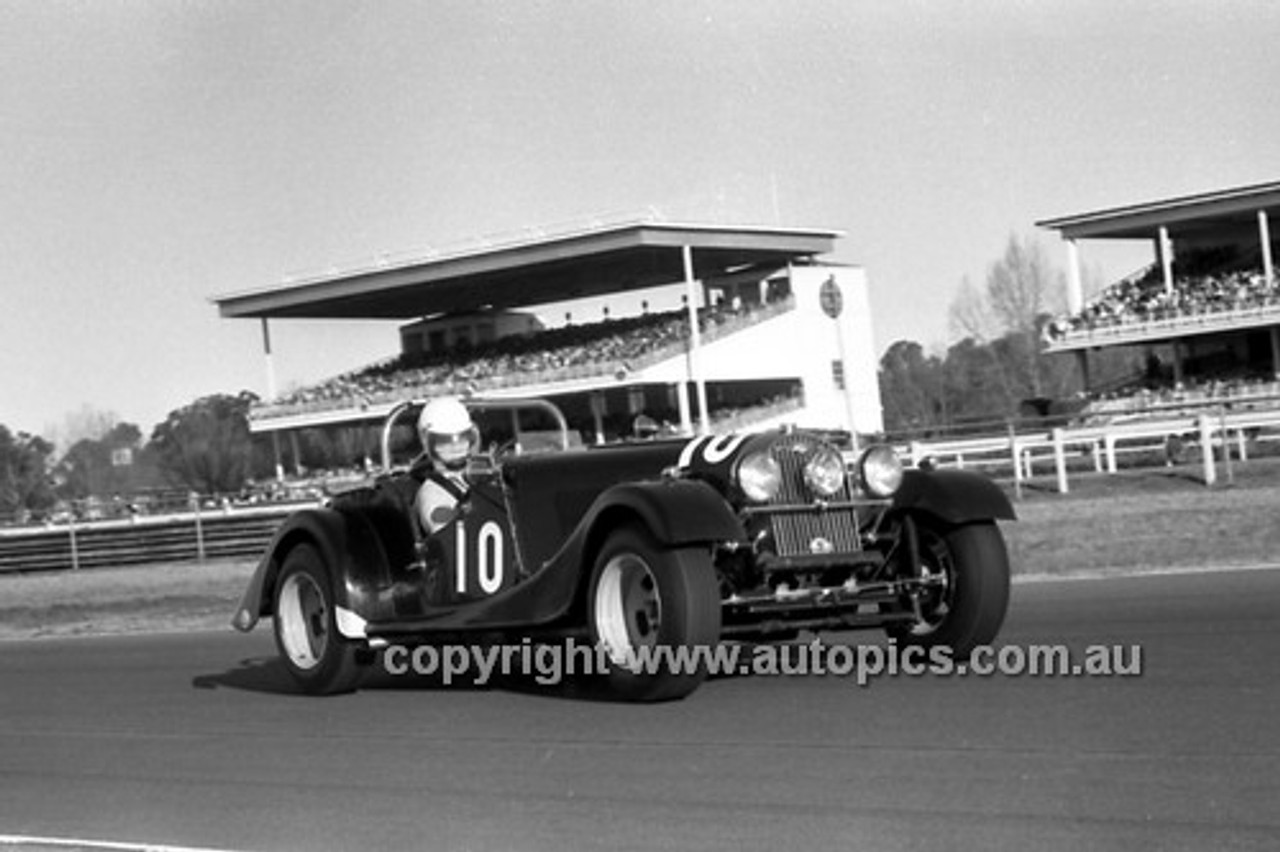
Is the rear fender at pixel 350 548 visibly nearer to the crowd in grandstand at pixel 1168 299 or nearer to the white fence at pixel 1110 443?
the white fence at pixel 1110 443

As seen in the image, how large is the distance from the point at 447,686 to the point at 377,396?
154ft

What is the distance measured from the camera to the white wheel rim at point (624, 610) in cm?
905

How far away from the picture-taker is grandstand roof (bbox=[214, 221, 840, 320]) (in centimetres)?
5284

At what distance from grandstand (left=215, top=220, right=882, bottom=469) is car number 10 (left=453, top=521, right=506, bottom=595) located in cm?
3784

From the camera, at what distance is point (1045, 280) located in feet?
235

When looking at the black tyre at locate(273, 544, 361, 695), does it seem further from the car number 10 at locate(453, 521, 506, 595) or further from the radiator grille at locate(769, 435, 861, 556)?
the radiator grille at locate(769, 435, 861, 556)

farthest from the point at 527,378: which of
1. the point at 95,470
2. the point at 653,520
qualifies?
the point at 95,470

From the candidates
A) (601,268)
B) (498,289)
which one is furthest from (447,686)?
(498,289)

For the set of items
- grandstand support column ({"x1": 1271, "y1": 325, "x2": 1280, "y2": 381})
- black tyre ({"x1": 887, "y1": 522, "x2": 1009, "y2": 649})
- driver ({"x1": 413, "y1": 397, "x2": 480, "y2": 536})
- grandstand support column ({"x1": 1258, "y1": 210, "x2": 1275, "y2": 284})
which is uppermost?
grandstand support column ({"x1": 1258, "y1": 210, "x2": 1275, "y2": 284})

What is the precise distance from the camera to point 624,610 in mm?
9133

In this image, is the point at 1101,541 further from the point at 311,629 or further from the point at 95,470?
the point at 95,470

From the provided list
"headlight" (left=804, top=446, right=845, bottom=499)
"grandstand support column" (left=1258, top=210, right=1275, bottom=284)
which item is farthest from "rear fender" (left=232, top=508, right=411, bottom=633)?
"grandstand support column" (left=1258, top=210, right=1275, bottom=284)

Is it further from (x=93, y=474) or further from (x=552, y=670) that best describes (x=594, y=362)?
(x=93, y=474)

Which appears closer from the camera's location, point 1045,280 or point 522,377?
point 522,377
